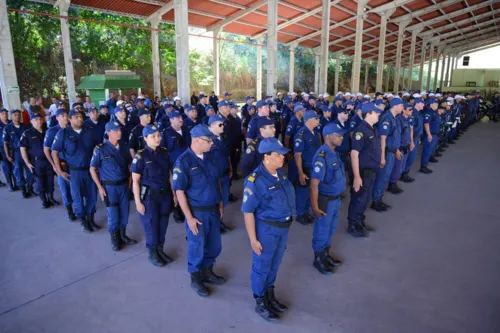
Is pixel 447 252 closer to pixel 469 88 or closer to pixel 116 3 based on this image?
pixel 116 3

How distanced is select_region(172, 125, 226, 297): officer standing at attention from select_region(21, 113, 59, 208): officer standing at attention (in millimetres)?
3614

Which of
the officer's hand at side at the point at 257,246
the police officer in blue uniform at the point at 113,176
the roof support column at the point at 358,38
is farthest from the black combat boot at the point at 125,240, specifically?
the roof support column at the point at 358,38

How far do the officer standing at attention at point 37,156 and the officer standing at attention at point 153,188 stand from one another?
111 inches

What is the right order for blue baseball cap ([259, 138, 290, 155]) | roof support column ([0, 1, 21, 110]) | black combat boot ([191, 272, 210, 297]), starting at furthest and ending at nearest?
1. roof support column ([0, 1, 21, 110])
2. black combat boot ([191, 272, 210, 297])
3. blue baseball cap ([259, 138, 290, 155])

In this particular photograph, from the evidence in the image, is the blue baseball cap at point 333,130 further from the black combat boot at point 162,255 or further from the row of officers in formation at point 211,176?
the black combat boot at point 162,255

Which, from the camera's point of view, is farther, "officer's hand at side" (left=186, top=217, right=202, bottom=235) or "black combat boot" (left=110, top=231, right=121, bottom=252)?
"black combat boot" (left=110, top=231, right=121, bottom=252)

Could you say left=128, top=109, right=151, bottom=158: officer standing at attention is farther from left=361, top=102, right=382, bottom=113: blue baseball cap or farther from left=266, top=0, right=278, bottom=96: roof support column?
left=266, top=0, right=278, bottom=96: roof support column

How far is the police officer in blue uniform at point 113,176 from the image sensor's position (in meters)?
3.87

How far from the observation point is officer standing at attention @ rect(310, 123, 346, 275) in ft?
11.1

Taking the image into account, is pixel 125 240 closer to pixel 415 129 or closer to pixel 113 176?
pixel 113 176

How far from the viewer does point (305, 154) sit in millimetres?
4715

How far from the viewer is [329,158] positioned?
341 cm

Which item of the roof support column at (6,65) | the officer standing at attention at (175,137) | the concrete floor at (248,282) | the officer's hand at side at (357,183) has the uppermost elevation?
the roof support column at (6,65)

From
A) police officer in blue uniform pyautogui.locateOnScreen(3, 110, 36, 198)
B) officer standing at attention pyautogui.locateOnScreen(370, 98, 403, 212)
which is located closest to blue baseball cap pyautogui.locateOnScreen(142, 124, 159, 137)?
officer standing at attention pyautogui.locateOnScreen(370, 98, 403, 212)
